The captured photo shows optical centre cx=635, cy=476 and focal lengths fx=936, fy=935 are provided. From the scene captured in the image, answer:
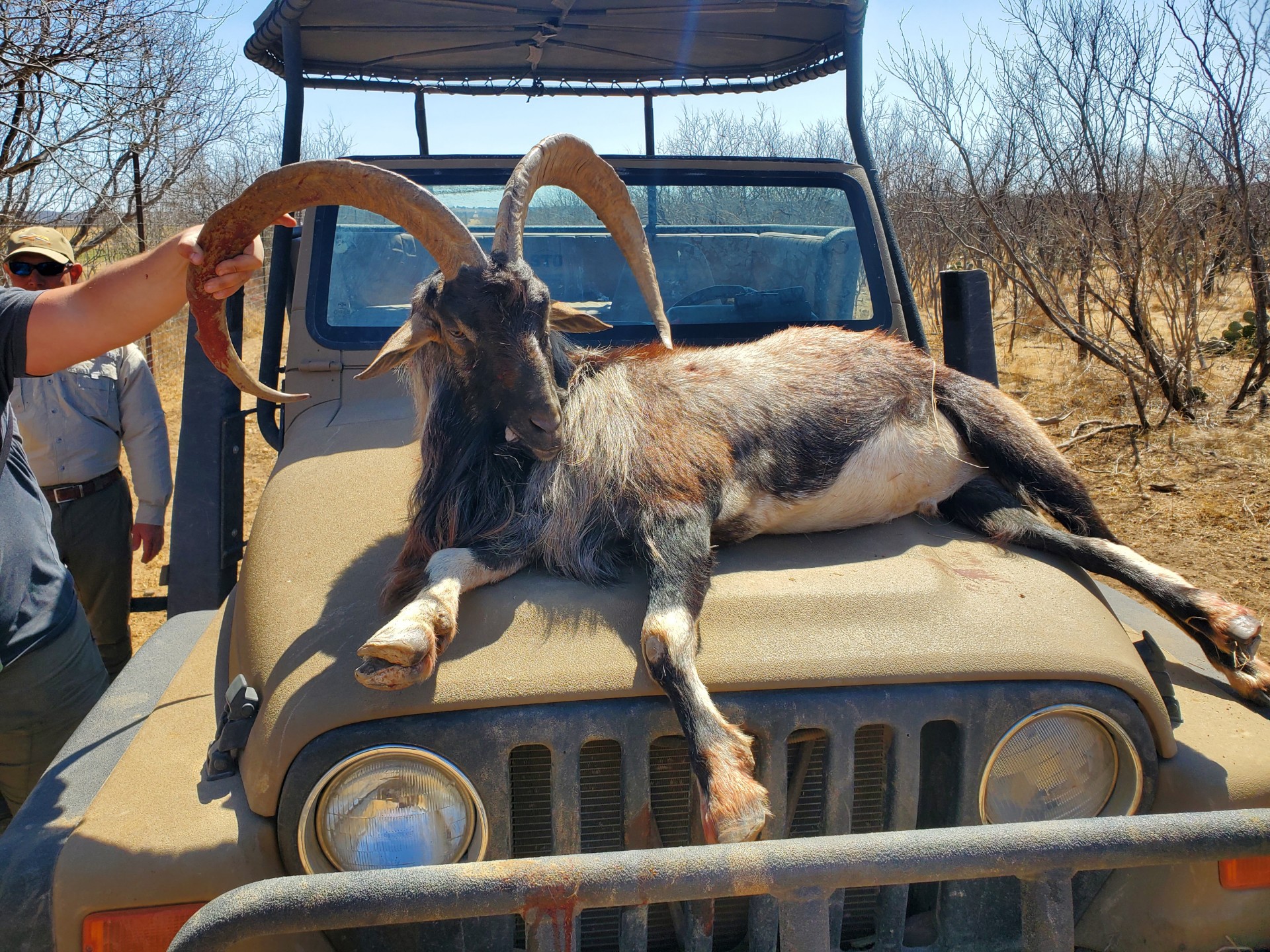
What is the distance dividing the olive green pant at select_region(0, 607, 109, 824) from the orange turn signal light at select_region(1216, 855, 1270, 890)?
3099mm

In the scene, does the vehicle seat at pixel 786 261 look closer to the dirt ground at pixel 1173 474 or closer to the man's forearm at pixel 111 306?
the man's forearm at pixel 111 306

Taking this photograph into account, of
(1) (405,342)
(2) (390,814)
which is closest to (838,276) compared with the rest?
(1) (405,342)

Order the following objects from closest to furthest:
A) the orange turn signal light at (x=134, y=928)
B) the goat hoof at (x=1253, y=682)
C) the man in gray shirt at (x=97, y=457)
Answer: the orange turn signal light at (x=134, y=928) < the goat hoof at (x=1253, y=682) < the man in gray shirt at (x=97, y=457)

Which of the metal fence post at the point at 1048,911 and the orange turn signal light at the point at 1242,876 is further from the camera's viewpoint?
the orange turn signal light at the point at 1242,876

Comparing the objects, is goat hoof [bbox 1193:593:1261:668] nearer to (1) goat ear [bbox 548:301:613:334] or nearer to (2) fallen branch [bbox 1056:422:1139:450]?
(1) goat ear [bbox 548:301:613:334]

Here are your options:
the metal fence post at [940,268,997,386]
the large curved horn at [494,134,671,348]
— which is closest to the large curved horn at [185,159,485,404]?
the large curved horn at [494,134,671,348]

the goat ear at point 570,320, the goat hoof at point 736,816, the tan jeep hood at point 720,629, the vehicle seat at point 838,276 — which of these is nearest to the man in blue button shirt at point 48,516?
the tan jeep hood at point 720,629

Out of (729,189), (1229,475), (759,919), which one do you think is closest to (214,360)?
(759,919)

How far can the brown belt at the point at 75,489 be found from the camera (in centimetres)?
425

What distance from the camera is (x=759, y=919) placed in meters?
1.65

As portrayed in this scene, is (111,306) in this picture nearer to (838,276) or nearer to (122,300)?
(122,300)

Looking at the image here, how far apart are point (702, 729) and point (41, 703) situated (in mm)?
2204

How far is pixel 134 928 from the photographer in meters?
1.70

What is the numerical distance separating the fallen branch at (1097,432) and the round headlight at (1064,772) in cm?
715
